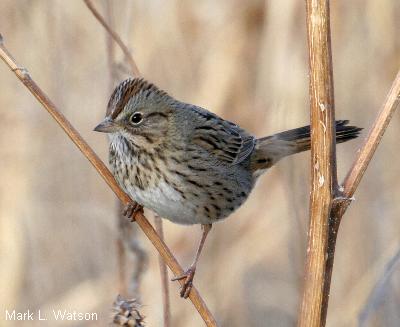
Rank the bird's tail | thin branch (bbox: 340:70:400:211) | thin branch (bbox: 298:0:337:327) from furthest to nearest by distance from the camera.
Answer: the bird's tail
thin branch (bbox: 340:70:400:211)
thin branch (bbox: 298:0:337:327)

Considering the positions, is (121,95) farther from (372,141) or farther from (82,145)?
(372,141)

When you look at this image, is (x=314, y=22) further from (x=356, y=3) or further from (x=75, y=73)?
(x=75, y=73)

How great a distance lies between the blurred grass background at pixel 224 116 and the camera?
417cm

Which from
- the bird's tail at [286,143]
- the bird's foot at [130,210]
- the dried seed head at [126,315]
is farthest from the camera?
the bird's tail at [286,143]

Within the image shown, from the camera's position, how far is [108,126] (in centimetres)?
287

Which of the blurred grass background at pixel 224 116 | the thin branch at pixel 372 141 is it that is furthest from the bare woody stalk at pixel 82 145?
the blurred grass background at pixel 224 116

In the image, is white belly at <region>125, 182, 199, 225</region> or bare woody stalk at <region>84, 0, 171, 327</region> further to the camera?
white belly at <region>125, 182, 199, 225</region>

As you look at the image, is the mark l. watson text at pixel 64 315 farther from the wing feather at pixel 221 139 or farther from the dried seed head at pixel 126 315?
the dried seed head at pixel 126 315

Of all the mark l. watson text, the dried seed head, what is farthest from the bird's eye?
the mark l. watson text

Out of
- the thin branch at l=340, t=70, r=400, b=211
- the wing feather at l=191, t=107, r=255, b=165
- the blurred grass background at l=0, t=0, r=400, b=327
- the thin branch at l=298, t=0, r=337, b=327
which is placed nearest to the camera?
the thin branch at l=298, t=0, r=337, b=327

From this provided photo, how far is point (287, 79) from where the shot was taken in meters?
4.08

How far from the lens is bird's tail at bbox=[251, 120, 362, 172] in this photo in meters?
3.30

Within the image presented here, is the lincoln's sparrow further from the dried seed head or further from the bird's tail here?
the dried seed head

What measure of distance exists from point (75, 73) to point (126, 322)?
3.04 meters
